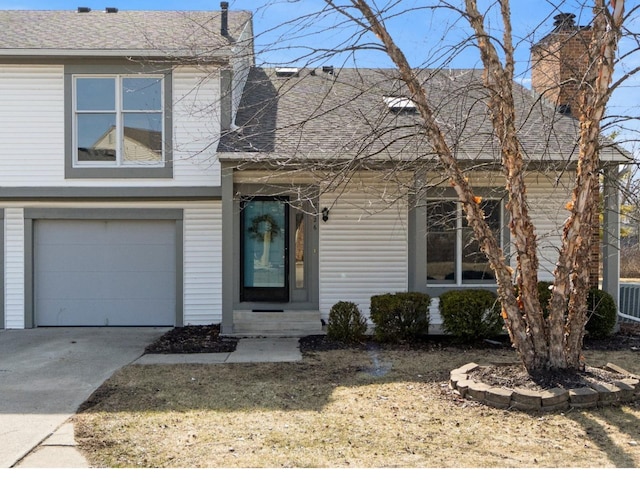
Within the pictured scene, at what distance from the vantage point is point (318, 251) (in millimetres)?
10883

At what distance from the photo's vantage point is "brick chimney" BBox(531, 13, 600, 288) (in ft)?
21.8

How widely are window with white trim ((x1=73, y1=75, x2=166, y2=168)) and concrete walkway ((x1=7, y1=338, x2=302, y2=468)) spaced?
4.04m

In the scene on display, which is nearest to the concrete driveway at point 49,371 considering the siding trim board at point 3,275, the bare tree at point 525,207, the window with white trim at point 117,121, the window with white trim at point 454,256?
the siding trim board at point 3,275

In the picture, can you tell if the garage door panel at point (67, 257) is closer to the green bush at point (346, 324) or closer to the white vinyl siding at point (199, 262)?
the white vinyl siding at point (199, 262)

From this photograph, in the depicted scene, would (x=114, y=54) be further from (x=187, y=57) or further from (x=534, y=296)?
(x=534, y=296)

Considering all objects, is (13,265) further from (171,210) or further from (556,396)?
(556,396)

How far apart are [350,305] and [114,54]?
20.1 ft

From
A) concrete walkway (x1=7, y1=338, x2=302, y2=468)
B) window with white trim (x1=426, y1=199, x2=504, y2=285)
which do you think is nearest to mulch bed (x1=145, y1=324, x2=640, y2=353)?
concrete walkway (x1=7, y1=338, x2=302, y2=468)

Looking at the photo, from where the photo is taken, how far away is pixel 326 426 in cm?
512

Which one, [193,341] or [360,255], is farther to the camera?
[360,255]

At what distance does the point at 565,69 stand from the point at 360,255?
15.9ft

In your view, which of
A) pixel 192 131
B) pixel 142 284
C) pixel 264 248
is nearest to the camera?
pixel 192 131

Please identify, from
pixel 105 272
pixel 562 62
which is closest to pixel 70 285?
pixel 105 272
